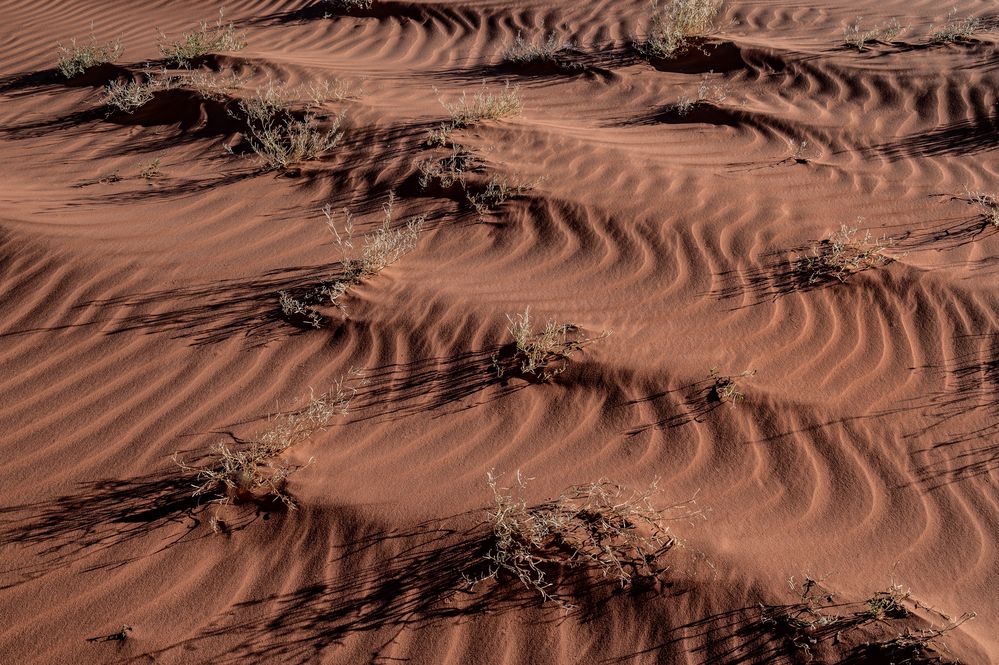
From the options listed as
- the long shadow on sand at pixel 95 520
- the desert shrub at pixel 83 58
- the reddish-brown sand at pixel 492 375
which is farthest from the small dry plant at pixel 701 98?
the desert shrub at pixel 83 58

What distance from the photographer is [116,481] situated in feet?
9.24

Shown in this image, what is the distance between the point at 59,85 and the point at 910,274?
723 centimetres

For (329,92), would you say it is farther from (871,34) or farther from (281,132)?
(871,34)

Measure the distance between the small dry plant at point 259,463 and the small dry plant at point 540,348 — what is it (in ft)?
2.76

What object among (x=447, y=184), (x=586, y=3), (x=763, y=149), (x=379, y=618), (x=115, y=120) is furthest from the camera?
(x=586, y=3)

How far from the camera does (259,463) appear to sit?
2885 mm

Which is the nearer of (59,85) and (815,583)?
(815,583)

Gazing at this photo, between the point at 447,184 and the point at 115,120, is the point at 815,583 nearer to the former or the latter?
the point at 447,184

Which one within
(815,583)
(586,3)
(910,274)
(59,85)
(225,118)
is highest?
(586,3)

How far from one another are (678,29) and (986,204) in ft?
11.3

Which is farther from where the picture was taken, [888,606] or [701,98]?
[701,98]

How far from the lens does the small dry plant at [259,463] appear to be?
9.09 feet

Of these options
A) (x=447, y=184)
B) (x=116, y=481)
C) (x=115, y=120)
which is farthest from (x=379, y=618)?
(x=115, y=120)

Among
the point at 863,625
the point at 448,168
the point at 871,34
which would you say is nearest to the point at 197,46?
the point at 448,168
